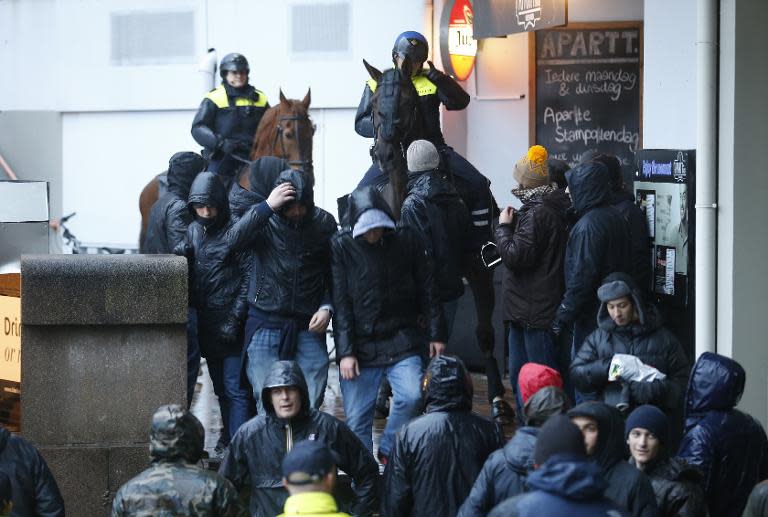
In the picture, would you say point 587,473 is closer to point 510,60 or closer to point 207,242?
point 207,242

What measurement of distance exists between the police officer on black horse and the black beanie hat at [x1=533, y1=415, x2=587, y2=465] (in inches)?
221

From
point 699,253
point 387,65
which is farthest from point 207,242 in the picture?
point 387,65

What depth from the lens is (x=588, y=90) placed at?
15273mm

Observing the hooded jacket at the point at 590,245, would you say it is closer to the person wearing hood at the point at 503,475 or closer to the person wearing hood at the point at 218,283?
the person wearing hood at the point at 218,283

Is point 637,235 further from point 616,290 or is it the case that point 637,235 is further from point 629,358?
point 629,358

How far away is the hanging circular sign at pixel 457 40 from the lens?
16.0 m

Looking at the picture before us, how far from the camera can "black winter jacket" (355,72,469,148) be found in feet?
38.0

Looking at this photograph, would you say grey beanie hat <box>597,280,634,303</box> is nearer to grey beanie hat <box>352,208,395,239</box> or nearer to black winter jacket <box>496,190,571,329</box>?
grey beanie hat <box>352,208,395,239</box>

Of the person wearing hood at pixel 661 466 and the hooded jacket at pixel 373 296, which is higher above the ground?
the hooded jacket at pixel 373 296

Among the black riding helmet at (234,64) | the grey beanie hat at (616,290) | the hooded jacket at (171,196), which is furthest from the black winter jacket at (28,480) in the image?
the black riding helmet at (234,64)

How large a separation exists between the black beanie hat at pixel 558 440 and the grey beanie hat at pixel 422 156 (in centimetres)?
512

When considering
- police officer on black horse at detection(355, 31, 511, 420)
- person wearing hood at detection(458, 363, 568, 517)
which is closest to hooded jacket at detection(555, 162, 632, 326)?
police officer on black horse at detection(355, 31, 511, 420)

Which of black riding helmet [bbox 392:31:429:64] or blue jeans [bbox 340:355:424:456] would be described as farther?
black riding helmet [bbox 392:31:429:64]

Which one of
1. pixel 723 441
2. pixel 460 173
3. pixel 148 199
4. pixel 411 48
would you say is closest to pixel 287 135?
pixel 411 48
